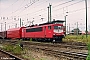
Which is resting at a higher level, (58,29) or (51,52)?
(58,29)

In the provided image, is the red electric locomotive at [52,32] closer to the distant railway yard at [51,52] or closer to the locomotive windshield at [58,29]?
the locomotive windshield at [58,29]

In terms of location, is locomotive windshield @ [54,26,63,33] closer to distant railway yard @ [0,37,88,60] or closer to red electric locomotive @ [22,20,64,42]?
red electric locomotive @ [22,20,64,42]

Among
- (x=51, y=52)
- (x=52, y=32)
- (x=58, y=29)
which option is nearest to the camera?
(x=51, y=52)

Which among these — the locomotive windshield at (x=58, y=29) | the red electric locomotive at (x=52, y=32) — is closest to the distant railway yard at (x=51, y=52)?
the red electric locomotive at (x=52, y=32)

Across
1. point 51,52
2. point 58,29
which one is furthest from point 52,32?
point 51,52

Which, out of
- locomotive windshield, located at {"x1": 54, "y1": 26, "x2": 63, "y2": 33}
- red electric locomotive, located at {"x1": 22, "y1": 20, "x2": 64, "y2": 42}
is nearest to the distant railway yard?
red electric locomotive, located at {"x1": 22, "y1": 20, "x2": 64, "y2": 42}

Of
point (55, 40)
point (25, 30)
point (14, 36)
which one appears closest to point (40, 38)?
point (55, 40)

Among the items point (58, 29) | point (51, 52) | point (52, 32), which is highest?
point (58, 29)

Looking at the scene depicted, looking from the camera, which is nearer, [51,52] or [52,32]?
[51,52]

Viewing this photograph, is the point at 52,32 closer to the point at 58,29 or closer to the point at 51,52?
the point at 58,29

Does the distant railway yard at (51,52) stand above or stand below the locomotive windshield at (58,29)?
below

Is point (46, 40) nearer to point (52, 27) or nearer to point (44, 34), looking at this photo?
point (44, 34)

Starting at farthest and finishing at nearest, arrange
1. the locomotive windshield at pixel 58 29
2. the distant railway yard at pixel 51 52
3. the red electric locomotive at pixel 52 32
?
1. the locomotive windshield at pixel 58 29
2. the red electric locomotive at pixel 52 32
3. the distant railway yard at pixel 51 52

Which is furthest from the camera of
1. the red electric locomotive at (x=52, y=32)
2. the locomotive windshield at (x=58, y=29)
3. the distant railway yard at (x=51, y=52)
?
the locomotive windshield at (x=58, y=29)
